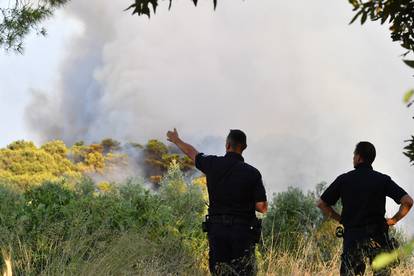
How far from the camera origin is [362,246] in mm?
A: 5922

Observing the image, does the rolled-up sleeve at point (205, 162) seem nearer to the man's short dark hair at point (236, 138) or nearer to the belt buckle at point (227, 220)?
the man's short dark hair at point (236, 138)

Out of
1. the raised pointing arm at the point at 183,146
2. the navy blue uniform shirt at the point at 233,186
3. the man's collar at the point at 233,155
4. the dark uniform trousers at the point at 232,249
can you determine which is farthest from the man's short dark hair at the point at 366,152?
the raised pointing arm at the point at 183,146

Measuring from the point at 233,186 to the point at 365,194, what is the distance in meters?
1.13

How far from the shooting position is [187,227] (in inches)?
350

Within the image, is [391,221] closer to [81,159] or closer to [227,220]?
[227,220]

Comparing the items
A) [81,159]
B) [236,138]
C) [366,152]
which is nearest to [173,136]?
[236,138]

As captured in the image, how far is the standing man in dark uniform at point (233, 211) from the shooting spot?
18.9 feet

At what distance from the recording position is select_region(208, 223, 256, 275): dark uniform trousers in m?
5.77

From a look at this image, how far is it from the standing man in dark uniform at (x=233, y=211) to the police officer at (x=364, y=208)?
0.76m

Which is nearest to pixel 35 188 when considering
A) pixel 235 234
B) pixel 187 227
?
pixel 187 227

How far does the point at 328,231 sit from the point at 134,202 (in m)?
3.04

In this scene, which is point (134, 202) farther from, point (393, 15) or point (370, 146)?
point (393, 15)

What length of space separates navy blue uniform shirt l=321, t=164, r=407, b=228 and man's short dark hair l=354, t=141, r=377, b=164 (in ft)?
0.21

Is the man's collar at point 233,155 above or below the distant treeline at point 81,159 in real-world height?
below
